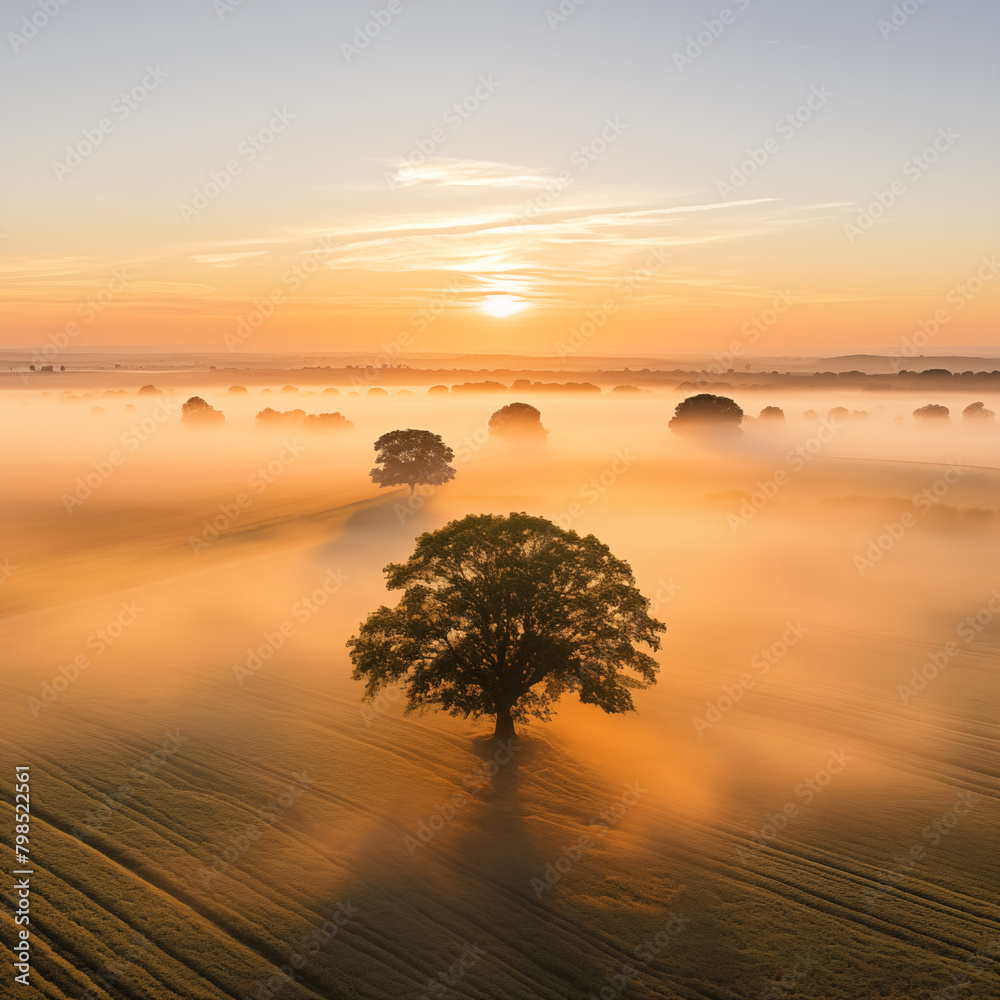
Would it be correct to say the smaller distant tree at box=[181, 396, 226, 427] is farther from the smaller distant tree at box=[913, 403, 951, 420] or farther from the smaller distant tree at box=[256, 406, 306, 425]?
the smaller distant tree at box=[913, 403, 951, 420]

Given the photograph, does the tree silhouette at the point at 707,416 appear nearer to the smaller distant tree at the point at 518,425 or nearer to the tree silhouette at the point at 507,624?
the smaller distant tree at the point at 518,425

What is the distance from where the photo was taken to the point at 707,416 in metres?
122

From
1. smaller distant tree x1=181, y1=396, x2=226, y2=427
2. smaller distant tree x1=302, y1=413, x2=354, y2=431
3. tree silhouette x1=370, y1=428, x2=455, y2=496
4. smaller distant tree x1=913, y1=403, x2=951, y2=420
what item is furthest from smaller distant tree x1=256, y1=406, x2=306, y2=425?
smaller distant tree x1=913, y1=403, x2=951, y2=420

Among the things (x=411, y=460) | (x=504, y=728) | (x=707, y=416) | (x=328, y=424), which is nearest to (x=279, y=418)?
(x=328, y=424)

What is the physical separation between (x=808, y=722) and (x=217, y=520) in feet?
188

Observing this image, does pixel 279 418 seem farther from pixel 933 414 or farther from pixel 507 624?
pixel 507 624

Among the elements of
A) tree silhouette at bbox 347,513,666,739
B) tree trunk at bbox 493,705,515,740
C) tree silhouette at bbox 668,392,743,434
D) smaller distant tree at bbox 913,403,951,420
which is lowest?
tree trunk at bbox 493,705,515,740

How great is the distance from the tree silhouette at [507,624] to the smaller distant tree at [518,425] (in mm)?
89077

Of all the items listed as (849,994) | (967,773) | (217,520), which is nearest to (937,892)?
(849,994)

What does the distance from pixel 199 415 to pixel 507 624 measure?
141862mm

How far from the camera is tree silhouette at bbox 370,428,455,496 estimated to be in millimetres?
75562

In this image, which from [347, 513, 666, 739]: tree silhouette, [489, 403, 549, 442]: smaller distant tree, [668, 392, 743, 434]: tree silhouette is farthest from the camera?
[668, 392, 743, 434]: tree silhouette

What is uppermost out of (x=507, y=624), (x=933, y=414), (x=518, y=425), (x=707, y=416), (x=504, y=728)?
(x=933, y=414)

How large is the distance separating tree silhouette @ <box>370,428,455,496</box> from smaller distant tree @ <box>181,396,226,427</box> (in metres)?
86.7
